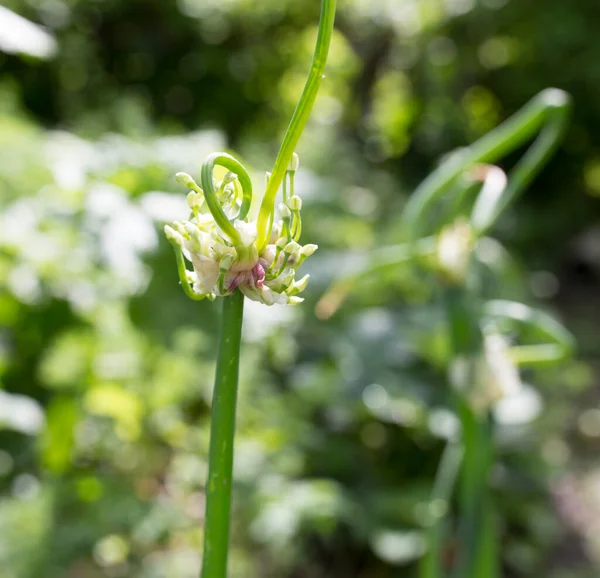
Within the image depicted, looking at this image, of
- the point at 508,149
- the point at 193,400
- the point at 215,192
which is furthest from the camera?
the point at 193,400

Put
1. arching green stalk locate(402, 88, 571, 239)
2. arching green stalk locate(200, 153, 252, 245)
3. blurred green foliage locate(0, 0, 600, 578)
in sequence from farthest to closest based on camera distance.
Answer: blurred green foliage locate(0, 0, 600, 578)
arching green stalk locate(402, 88, 571, 239)
arching green stalk locate(200, 153, 252, 245)

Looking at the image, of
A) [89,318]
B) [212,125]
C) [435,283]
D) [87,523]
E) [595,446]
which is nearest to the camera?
[435,283]

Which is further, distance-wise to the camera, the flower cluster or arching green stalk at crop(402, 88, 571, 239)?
arching green stalk at crop(402, 88, 571, 239)

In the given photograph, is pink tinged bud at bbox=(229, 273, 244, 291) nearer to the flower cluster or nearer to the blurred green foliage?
the flower cluster

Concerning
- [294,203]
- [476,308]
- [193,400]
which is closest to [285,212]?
[294,203]

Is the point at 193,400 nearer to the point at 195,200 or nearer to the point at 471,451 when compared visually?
the point at 471,451

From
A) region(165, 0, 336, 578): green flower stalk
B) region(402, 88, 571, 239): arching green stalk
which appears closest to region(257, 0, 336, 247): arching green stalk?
region(165, 0, 336, 578): green flower stalk

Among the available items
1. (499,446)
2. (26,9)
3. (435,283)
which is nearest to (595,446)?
(499,446)

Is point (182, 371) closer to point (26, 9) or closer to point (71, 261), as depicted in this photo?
point (71, 261)

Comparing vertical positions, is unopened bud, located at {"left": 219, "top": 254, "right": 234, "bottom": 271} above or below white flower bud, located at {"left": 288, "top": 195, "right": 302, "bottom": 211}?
below
